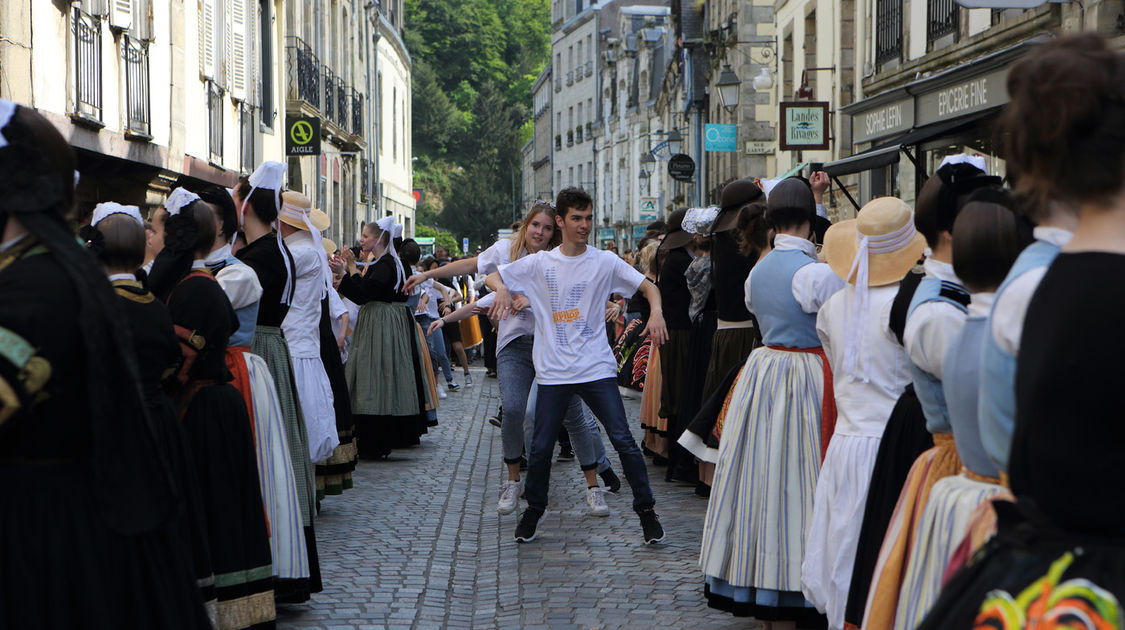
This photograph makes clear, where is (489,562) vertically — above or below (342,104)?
below

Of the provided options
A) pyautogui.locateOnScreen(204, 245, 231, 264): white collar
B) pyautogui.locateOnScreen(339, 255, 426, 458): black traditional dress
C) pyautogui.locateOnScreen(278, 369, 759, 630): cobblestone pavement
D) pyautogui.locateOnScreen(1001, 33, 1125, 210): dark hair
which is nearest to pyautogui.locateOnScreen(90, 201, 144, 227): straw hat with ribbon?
pyautogui.locateOnScreen(204, 245, 231, 264): white collar

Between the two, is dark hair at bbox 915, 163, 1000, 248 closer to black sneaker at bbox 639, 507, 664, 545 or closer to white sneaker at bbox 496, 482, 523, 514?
black sneaker at bbox 639, 507, 664, 545

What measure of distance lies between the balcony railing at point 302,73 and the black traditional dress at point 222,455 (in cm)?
2186

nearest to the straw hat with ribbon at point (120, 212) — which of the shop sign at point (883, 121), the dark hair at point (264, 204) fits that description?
the dark hair at point (264, 204)

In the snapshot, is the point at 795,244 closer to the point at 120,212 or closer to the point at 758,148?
the point at 120,212

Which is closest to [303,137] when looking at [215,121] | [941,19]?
[215,121]

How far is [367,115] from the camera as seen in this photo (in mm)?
39375

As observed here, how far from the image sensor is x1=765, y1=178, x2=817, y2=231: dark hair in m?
6.08

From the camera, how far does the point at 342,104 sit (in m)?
33.3

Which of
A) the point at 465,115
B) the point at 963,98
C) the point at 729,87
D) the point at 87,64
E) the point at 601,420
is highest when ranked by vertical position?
the point at 465,115

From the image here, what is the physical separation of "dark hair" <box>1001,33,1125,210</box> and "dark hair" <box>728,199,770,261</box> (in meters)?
4.74

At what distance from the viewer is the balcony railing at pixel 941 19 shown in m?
15.5

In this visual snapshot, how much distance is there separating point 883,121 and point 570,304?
1095cm

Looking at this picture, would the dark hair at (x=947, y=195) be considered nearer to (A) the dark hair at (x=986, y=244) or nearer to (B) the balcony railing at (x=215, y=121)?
(A) the dark hair at (x=986, y=244)
